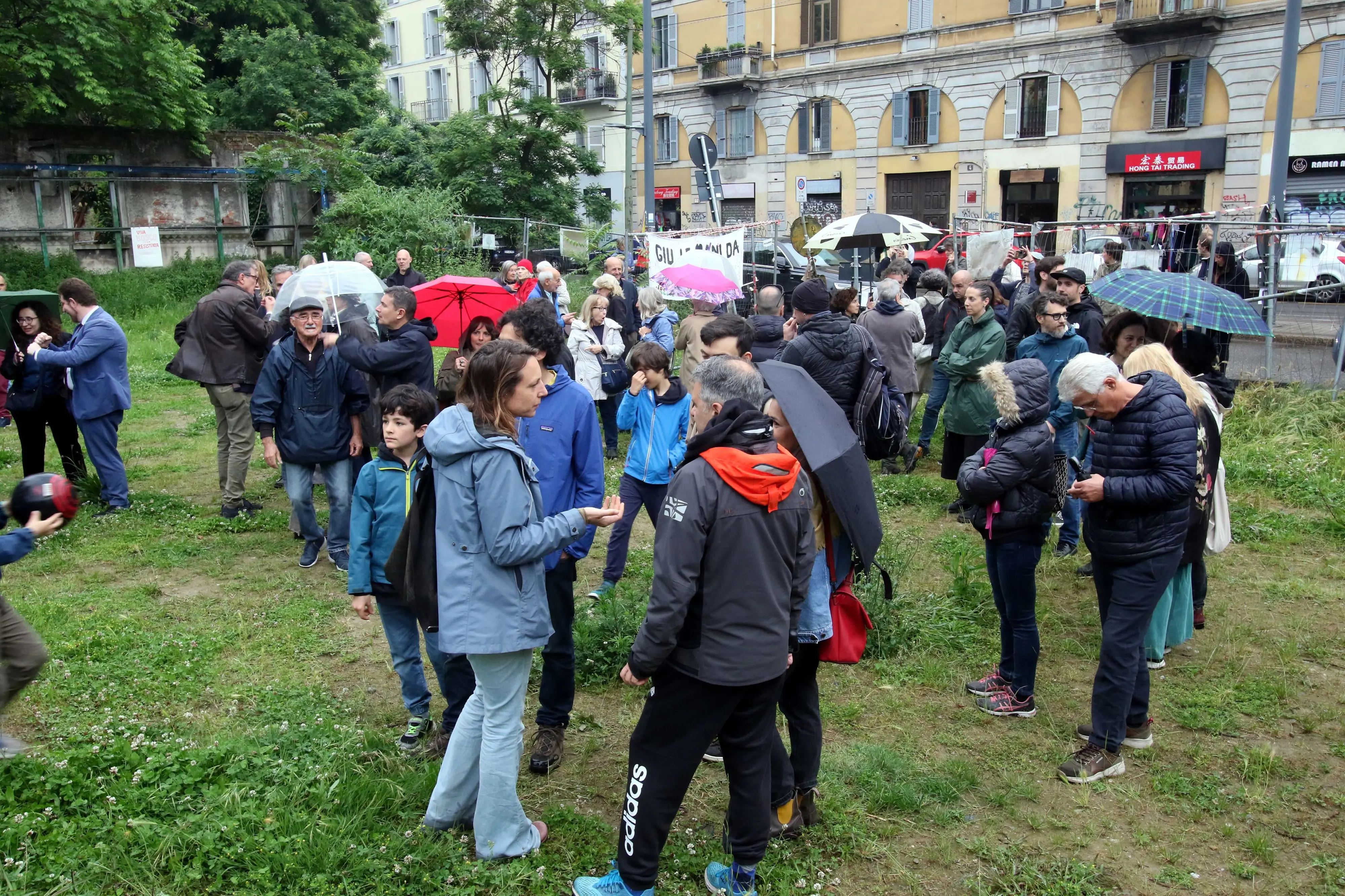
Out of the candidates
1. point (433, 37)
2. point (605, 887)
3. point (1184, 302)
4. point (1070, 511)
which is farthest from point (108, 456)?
point (433, 37)

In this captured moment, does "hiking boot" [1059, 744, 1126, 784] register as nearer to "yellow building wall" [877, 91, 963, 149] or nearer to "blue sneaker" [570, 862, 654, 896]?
"blue sneaker" [570, 862, 654, 896]

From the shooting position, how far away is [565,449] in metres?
4.17

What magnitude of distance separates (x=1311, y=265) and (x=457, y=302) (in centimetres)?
901

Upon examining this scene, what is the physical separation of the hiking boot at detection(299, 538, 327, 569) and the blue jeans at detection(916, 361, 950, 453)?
17.8ft

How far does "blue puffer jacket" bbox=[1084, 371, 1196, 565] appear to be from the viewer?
4.01 m

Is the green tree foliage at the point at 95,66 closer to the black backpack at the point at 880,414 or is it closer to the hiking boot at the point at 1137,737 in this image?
the black backpack at the point at 880,414

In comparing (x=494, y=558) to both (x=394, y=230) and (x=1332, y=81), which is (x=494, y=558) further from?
(x=1332, y=81)

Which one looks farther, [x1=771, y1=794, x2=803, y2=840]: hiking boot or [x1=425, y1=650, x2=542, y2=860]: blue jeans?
[x1=771, y1=794, x2=803, y2=840]: hiking boot

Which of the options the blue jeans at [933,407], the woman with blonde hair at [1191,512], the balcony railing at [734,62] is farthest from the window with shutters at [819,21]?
the woman with blonde hair at [1191,512]

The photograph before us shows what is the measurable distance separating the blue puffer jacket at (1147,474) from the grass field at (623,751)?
1.06 metres

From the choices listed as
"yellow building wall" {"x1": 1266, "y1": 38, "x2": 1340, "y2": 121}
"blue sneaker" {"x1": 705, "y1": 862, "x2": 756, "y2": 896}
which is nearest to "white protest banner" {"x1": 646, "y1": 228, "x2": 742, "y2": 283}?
"blue sneaker" {"x1": 705, "y1": 862, "x2": 756, "y2": 896}

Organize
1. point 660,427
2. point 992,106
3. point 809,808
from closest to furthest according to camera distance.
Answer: point 809,808 → point 660,427 → point 992,106

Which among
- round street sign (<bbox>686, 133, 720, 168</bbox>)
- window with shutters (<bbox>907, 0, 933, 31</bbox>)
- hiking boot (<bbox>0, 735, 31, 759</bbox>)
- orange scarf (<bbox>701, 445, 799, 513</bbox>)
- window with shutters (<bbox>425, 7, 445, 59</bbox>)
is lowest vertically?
hiking boot (<bbox>0, 735, 31, 759</bbox>)

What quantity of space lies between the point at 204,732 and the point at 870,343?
4408 mm
